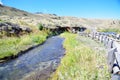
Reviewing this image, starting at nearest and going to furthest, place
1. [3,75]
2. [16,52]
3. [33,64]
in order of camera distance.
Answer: [3,75] → [33,64] → [16,52]

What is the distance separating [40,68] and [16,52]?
5.92 metres

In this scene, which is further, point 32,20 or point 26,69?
point 32,20

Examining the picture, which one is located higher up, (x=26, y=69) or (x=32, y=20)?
(x=32, y=20)

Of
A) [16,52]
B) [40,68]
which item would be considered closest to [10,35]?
[16,52]

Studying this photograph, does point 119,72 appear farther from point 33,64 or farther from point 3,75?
point 33,64

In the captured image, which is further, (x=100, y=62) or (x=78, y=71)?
(x=100, y=62)

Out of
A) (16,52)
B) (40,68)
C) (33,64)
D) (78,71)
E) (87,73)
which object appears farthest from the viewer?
(16,52)

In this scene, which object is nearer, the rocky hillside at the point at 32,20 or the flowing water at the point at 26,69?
the flowing water at the point at 26,69

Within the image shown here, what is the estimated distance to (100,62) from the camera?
12211mm

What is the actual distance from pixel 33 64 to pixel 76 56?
3.12m

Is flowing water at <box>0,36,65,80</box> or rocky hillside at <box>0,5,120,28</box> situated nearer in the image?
flowing water at <box>0,36,65,80</box>

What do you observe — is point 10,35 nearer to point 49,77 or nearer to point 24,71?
point 24,71

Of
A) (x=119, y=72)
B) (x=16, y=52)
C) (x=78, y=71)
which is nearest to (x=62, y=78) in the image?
(x=78, y=71)

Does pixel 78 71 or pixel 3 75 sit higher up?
pixel 78 71
